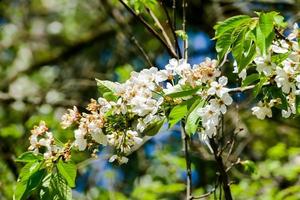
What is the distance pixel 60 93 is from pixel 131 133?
4.52 m

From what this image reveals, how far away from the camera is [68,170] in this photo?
2018 millimetres

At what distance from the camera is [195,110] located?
1.85 metres

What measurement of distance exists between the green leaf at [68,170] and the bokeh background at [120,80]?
3.44 ft

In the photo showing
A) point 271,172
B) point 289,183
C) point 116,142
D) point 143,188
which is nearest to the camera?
point 116,142

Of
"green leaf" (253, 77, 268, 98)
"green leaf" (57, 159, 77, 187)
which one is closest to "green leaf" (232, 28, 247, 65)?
"green leaf" (253, 77, 268, 98)

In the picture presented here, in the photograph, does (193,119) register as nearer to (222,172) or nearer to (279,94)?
(279,94)

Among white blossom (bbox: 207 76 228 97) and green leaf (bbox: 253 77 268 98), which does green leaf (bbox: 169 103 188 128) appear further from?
green leaf (bbox: 253 77 268 98)

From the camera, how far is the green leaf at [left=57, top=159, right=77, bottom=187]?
202 centimetres

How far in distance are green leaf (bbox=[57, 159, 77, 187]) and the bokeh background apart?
105 cm

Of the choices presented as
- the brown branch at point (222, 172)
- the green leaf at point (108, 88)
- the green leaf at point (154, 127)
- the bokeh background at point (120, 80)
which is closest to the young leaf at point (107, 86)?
the green leaf at point (108, 88)

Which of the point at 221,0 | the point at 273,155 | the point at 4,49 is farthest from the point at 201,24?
the point at 4,49

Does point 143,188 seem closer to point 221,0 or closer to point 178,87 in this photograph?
point 221,0

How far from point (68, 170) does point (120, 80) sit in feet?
7.96

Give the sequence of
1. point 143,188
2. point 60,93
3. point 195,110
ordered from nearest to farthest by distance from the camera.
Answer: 1. point 195,110
2. point 143,188
3. point 60,93
